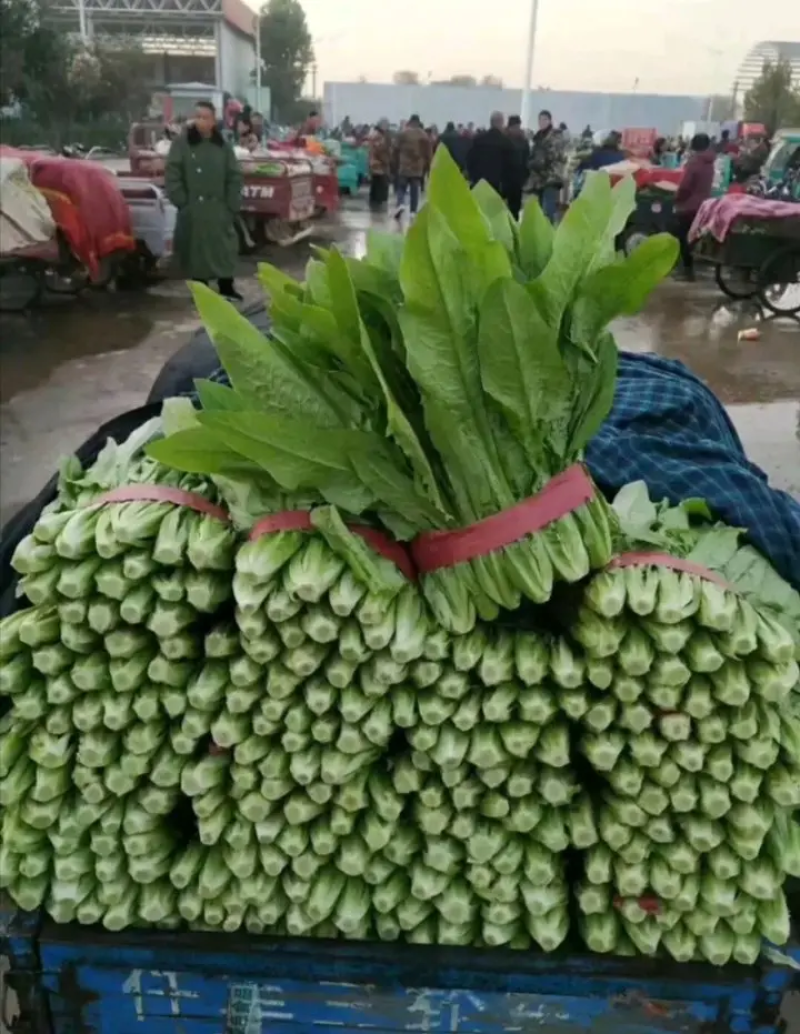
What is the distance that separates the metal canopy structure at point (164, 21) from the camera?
5769cm

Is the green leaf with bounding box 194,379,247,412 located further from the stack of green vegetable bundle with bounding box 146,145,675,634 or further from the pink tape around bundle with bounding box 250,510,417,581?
the pink tape around bundle with bounding box 250,510,417,581

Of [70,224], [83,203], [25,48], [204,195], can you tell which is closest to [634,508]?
[204,195]

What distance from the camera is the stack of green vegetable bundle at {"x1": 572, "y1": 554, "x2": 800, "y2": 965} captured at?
1604mm

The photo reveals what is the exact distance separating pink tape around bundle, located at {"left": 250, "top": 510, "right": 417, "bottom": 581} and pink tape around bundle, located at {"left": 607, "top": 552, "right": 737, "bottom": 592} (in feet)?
1.13

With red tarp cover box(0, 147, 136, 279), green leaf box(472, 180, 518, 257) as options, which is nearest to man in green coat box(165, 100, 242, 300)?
red tarp cover box(0, 147, 136, 279)

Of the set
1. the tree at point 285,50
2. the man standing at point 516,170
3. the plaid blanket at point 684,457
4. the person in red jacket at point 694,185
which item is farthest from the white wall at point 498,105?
the plaid blanket at point 684,457

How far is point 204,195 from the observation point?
10.1 m

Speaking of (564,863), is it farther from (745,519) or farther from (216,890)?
(745,519)

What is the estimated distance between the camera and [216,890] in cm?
180

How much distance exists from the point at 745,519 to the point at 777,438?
5442 millimetres

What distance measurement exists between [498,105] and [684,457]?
5348cm

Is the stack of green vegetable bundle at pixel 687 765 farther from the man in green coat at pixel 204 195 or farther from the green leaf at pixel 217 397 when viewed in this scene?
the man in green coat at pixel 204 195

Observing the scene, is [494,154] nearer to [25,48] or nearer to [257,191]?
[257,191]

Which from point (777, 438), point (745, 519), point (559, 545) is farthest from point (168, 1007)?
point (777, 438)
